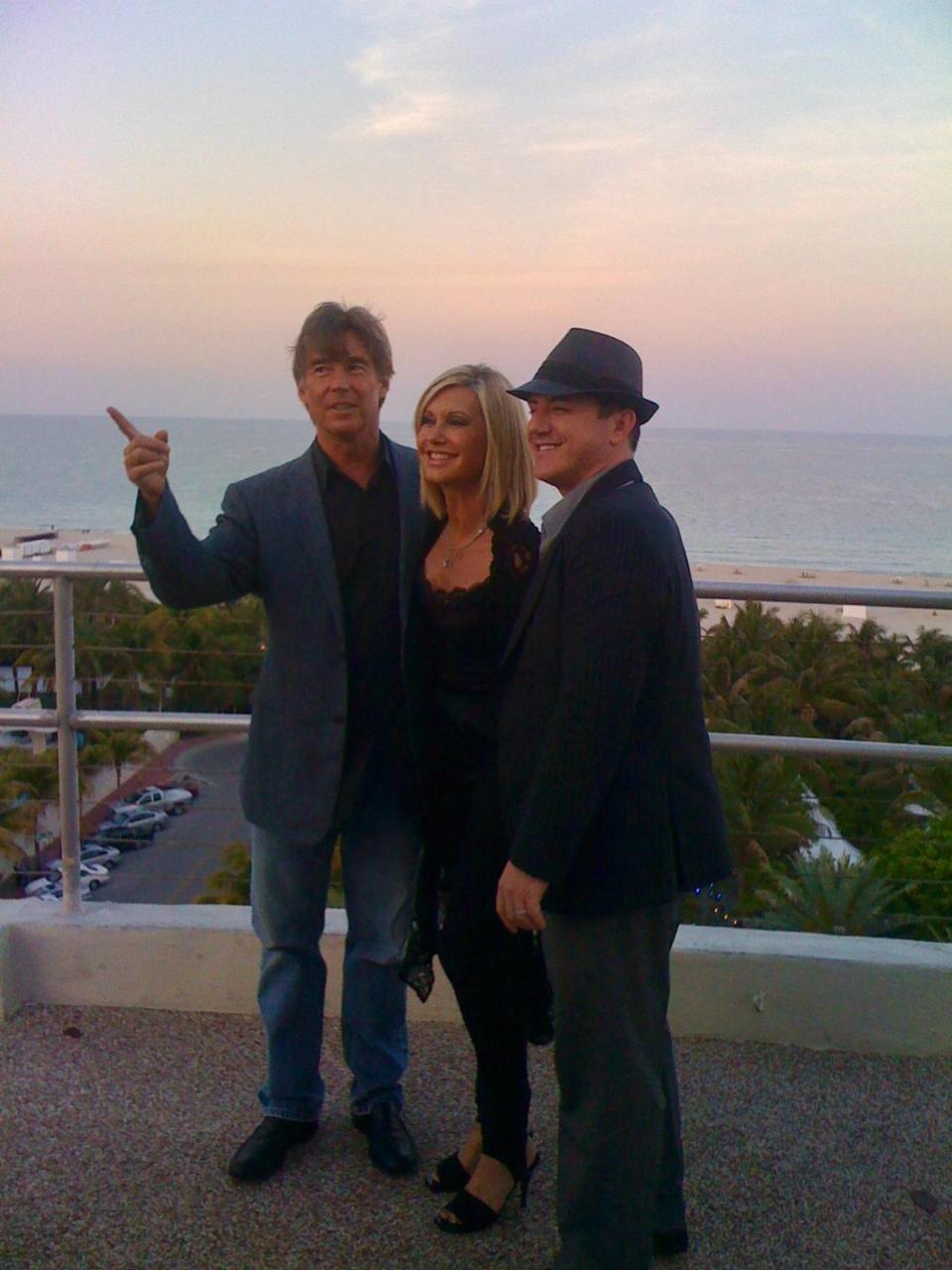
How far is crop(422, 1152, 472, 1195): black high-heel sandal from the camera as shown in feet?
8.25

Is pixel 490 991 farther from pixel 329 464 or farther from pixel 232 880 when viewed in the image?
pixel 232 880

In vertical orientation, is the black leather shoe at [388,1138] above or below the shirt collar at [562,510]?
below

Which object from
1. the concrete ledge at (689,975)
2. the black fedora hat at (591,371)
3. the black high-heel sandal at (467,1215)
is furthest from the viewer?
the concrete ledge at (689,975)

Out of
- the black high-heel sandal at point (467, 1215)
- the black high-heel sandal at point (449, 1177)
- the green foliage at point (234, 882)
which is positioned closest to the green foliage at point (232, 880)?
the green foliage at point (234, 882)

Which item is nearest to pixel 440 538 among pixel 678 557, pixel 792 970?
pixel 678 557

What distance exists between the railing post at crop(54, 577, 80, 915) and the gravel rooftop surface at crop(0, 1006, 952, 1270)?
14.4 inches

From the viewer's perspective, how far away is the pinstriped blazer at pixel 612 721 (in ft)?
6.26

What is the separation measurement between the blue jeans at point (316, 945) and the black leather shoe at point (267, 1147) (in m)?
0.02

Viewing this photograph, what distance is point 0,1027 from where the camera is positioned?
3.14 m

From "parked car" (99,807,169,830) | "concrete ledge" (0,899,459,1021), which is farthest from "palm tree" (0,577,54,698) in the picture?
"parked car" (99,807,169,830)

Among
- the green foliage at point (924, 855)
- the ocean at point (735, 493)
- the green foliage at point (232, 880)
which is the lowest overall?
the green foliage at point (924, 855)

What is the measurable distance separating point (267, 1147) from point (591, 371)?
1850mm

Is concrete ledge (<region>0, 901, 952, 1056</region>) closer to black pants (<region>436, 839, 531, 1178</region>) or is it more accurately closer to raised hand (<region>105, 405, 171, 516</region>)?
black pants (<region>436, 839, 531, 1178</region>)

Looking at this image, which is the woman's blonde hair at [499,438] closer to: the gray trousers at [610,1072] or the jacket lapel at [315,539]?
the jacket lapel at [315,539]
